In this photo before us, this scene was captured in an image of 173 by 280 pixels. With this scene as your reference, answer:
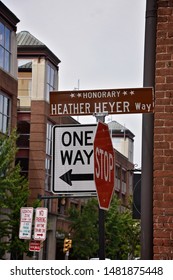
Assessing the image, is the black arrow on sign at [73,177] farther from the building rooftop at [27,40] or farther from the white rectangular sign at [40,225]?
the building rooftop at [27,40]

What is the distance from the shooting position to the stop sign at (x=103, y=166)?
5975mm

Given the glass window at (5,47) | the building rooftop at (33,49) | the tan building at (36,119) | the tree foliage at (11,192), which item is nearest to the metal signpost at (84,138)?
the tree foliage at (11,192)

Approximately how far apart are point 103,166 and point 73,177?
344mm

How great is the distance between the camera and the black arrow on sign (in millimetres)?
6246

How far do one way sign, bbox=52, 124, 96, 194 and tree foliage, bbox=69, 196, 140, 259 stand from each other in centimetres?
5590

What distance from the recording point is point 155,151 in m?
7.91

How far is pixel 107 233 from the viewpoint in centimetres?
6788

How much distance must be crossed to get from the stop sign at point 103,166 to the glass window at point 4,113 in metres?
45.8

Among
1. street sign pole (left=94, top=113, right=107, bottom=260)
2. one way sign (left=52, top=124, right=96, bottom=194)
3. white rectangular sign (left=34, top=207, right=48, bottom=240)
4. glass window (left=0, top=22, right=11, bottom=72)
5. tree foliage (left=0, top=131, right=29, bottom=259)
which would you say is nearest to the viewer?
street sign pole (left=94, top=113, right=107, bottom=260)

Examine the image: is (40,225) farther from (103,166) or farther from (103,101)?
(103,166)

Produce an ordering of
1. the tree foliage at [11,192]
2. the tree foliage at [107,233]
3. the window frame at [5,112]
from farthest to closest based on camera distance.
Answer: the tree foliage at [107,233] → the window frame at [5,112] → the tree foliage at [11,192]

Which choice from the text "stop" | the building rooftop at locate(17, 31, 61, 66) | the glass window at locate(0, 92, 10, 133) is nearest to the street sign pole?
the text "stop"

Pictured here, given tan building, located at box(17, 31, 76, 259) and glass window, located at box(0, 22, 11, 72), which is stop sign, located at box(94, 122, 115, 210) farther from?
tan building, located at box(17, 31, 76, 259)

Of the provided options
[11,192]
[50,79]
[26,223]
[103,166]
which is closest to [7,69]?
[50,79]
